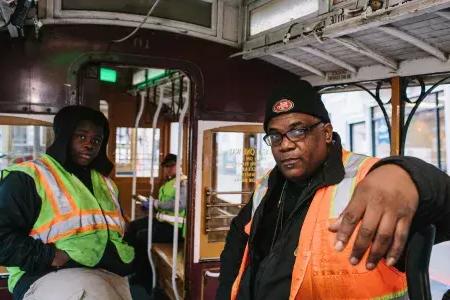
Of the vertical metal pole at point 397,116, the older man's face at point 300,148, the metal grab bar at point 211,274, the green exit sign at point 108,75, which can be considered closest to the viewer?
the older man's face at point 300,148

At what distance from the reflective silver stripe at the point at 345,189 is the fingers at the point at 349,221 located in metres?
0.68

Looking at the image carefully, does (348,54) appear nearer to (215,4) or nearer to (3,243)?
(215,4)

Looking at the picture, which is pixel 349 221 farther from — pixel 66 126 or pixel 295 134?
pixel 66 126

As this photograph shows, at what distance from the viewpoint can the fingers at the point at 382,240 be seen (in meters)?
Answer: 0.77

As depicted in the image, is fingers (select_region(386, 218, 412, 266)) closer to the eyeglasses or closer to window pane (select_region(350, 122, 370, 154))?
the eyeglasses

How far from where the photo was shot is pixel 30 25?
3297 millimetres

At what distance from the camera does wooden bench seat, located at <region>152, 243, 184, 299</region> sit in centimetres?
475

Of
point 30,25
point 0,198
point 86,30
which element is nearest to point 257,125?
point 86,30

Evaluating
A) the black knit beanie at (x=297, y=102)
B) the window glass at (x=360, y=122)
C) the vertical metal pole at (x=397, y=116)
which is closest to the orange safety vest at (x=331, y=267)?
the black knit beanie at (x=297, y=102)

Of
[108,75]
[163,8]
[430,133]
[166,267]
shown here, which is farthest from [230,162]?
[430,133]

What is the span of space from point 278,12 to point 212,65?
2.62ft

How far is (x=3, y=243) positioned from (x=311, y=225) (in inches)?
63.1

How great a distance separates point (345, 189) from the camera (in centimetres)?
153

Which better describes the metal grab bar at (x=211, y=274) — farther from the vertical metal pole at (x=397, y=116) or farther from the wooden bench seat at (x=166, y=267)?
the vertical metal pole at (x=397, y=116)
